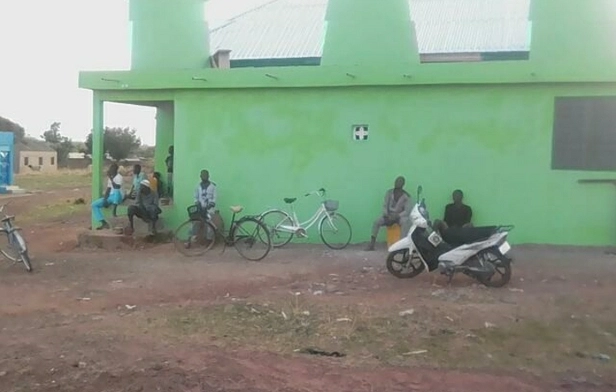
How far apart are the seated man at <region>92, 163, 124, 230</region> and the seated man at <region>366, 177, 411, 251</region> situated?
201 inches

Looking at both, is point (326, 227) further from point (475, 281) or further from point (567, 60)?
point (567, 60)

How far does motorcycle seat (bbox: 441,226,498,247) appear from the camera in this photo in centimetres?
867

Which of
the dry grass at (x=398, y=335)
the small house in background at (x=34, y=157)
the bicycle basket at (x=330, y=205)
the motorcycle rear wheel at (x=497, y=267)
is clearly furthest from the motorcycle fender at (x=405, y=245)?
the small house in background at (x=34, y=157)

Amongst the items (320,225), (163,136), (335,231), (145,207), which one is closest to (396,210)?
A: (335,231)

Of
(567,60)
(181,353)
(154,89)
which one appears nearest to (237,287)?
(181,353)

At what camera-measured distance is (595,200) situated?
38.1 feet

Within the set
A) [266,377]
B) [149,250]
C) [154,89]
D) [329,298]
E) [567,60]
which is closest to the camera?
[266,377]

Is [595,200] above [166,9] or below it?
below

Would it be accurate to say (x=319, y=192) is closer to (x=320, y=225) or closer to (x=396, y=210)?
(x=320, y=225)

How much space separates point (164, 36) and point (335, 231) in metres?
5.27

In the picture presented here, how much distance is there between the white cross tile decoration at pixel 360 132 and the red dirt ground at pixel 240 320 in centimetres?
202

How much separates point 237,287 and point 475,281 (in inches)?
119

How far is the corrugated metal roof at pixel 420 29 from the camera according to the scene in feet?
71.7

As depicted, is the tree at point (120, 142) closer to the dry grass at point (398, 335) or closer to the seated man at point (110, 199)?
the seated man at point (110, 199)
